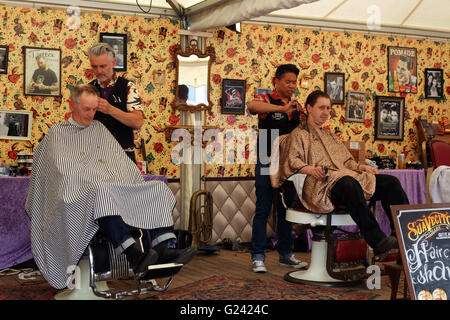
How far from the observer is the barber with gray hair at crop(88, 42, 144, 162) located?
3357 mm

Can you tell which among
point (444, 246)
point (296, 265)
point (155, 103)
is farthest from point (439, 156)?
point (155, 103)

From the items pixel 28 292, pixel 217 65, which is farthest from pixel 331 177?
pixel 217 65

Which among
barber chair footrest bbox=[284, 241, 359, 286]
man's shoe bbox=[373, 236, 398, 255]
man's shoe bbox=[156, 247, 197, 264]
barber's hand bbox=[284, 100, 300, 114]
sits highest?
barber's hand bbox=[284, 100, 300, 114]

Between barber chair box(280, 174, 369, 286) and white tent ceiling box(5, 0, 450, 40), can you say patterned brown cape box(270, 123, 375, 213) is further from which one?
white tent ceiling box(5, 0, 450, 40)

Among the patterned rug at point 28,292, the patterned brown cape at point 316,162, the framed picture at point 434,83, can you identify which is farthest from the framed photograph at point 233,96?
the patterned rug at point 28,292

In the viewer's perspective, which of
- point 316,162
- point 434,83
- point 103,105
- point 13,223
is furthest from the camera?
point 434,83

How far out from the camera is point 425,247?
96.8 inches

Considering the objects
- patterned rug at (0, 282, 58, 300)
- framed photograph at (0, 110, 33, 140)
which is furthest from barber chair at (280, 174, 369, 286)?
framed photograph at (0, 110, 33, 140)

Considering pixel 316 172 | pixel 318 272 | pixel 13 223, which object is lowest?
pixel 318 272

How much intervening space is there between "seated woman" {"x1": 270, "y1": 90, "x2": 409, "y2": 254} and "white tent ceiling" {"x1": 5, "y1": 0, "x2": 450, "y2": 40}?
99 cm

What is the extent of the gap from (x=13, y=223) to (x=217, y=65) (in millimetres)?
2398

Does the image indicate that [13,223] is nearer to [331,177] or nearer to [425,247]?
[331,177]

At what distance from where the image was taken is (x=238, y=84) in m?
5.34

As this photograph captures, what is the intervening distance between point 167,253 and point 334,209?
1.19m
